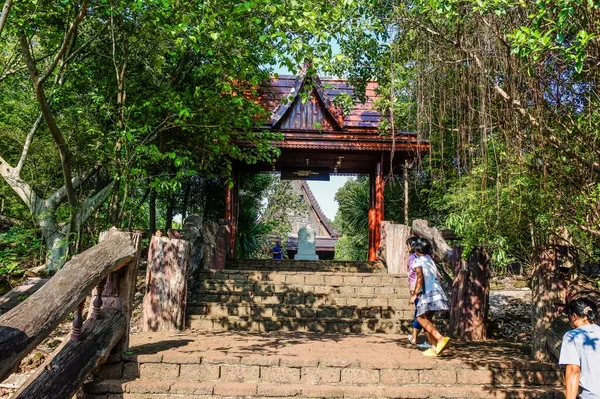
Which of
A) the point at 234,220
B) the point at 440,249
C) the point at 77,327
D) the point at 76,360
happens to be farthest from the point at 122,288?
the point at 234,220

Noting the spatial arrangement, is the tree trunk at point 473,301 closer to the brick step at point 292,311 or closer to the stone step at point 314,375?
the brick step at point 292,311

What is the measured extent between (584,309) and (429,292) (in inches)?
73.0

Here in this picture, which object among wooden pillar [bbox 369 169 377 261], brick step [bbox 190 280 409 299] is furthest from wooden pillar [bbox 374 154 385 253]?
brick step [bbox 190 280 409 299]

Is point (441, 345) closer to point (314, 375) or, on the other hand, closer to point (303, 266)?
point (314, 375)

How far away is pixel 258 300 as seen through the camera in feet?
22.2

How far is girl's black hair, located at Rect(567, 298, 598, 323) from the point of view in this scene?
3.15 m

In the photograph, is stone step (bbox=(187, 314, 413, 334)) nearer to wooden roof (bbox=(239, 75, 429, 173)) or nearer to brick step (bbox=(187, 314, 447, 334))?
brick step (bbox=(187, 314, 447, 334))

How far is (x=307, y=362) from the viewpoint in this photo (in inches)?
170

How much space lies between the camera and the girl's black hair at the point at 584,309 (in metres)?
3.15

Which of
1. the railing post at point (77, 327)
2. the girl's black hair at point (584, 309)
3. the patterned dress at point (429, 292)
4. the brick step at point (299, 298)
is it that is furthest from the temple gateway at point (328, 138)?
the girl's black hair at point (584, 309)

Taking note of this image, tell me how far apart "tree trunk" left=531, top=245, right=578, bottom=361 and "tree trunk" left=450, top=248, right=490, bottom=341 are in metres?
1.00

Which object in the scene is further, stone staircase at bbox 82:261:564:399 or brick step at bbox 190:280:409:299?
brick step at bbox 190:280:409:299

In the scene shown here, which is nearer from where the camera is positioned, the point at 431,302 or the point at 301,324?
the point at 431,302

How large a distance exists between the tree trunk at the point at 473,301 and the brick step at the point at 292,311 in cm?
82
